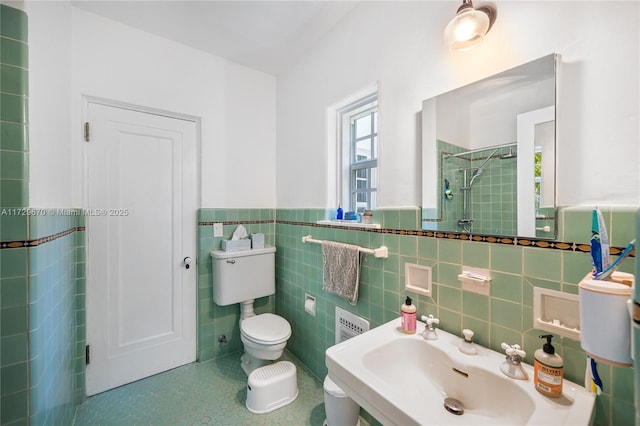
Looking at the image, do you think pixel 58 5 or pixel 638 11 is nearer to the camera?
pixel 638 11

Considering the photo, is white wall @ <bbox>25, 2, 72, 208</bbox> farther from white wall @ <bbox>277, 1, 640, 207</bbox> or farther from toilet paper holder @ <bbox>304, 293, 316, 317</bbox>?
toilet paper holder @ <bbox>304, 293, 316, 317</bbox>

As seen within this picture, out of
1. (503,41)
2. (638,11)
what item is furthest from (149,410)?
(638,11)

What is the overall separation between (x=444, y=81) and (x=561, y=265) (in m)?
0.85

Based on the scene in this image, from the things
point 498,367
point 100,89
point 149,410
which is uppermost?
point 100,89

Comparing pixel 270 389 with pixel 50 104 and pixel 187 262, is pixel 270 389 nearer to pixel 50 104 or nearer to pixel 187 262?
pixel 187 262

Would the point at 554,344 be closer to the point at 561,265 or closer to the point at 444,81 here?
the point at 561,265

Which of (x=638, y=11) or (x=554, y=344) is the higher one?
(x=638, y=11)

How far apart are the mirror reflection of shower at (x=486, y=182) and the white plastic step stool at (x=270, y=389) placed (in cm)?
144

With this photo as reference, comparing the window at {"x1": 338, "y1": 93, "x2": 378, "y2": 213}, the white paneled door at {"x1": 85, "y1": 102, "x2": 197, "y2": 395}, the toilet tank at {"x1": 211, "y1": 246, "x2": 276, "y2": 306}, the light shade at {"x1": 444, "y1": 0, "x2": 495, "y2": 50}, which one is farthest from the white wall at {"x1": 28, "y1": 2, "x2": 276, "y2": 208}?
the light shade at {"x1": 444, "y1": 0, "x2": 495, "y2": 50}

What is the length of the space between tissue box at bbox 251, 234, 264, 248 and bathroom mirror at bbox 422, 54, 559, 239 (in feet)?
4.76

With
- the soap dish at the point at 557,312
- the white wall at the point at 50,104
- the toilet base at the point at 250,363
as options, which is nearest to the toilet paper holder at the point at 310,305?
the toilet base at the point at 250,363

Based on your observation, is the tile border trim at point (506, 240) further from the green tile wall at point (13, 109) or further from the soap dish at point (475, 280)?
the green tile wall at point (13, 109)

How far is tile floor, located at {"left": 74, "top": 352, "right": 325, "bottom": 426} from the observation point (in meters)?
1.55

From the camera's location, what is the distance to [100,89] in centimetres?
170
